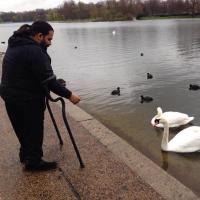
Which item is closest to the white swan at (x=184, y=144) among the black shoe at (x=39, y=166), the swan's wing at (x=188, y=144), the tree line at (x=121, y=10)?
the swan's wing at (x=188, y=144)

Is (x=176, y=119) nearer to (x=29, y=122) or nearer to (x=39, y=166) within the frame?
(x=39, y=166)

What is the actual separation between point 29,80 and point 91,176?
1612mm

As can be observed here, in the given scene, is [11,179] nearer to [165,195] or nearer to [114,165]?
[114,165]

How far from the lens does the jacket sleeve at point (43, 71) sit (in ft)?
17.2

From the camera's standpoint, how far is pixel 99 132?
25.4ft

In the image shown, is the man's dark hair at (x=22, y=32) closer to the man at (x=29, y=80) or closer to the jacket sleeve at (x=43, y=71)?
the man at (x=29, y=80)

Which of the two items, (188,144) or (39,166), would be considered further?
(188,144)

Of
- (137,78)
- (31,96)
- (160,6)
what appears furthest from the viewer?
(160,6)

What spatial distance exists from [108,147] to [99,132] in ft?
2.79

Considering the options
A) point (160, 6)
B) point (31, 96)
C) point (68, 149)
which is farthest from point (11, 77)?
point (160, 6)

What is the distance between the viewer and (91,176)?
18.7ft

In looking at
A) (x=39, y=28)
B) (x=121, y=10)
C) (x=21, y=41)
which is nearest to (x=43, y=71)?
(x=21, y=41)

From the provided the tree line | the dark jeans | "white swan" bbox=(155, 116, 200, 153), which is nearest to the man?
the dark jeans

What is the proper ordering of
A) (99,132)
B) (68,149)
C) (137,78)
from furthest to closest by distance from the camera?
(137,78) → (99,132) → (68,149)
